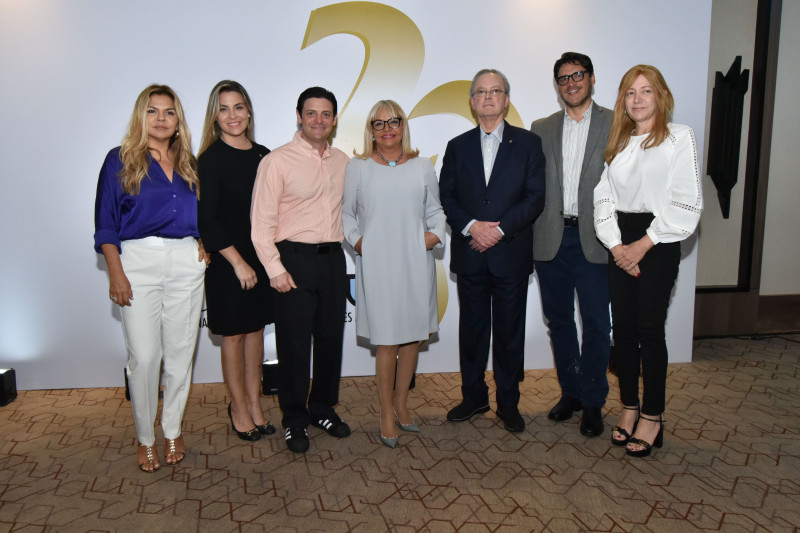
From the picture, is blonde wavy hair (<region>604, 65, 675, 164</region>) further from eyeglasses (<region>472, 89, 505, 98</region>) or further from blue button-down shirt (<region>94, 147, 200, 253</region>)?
blue button-down shirt (<region>94, 147, 200, 253</region>)

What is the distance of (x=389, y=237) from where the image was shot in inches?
105

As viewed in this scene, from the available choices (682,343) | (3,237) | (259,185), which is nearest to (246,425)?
(259,185)

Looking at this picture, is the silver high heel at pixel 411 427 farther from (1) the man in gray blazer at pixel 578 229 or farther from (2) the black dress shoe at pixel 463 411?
(1) the man in gray blazer at pixel 578 229

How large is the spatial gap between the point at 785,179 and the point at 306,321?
466cm

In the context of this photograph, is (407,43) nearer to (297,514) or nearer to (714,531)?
(297,514)

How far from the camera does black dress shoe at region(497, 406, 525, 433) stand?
294 cm

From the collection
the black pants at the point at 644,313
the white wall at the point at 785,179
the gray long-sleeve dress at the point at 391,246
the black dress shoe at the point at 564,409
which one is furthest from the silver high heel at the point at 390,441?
the white wall at the point at 785,179

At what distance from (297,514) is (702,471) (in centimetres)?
187

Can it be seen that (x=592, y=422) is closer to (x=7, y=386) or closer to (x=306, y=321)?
(x=306, y=321)

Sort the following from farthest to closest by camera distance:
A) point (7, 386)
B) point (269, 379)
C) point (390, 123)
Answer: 1. point (269, 379)
2. point (7, 386)
3. point (390, 123)

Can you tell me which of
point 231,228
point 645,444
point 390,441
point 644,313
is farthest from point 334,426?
point 644,313

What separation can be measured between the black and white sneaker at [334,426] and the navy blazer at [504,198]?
1.07 metres

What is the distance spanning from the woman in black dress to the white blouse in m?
1.77

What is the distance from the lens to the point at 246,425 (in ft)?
9.57
